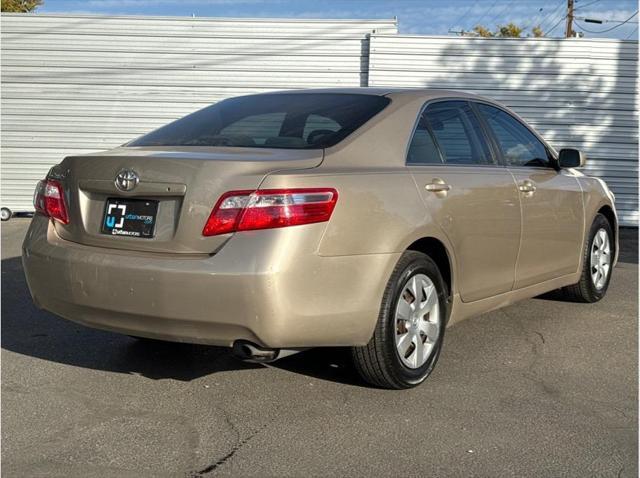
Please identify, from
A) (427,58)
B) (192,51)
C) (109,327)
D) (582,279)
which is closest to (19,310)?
(109,327)

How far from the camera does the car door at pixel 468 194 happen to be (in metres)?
4.26

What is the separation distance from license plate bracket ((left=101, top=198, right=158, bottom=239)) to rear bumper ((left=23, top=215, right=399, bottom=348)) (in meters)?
0.10

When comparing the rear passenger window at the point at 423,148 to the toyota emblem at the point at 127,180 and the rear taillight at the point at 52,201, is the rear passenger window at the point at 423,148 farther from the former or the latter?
the rear taillight at the point at 52,201

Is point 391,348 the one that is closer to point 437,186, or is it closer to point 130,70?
point 437,186

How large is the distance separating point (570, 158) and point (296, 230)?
290 cm

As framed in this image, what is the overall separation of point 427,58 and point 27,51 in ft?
21.0

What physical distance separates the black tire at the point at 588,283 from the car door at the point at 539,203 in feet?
0.75

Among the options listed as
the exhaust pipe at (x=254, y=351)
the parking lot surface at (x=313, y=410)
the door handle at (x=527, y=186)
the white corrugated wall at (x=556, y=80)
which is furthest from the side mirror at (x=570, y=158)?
the white corrugated wall at (x=556, y=80)

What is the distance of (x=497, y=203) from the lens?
4.69 meters

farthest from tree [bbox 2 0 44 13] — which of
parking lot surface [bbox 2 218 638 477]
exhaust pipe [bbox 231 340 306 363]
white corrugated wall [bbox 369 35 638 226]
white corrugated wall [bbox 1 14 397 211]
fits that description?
exhaust pipe [bbox 231 340 306 363]

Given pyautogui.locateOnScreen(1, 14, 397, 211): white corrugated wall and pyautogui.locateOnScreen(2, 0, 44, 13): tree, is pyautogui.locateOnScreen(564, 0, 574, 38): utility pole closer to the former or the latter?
pyautogui.locateOnScreen(2, 0, 44, 13): tree

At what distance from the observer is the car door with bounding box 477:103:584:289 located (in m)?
5.05

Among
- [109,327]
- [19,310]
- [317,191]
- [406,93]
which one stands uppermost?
[406,93]

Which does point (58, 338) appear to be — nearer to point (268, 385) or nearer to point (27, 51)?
point (268, 385)
